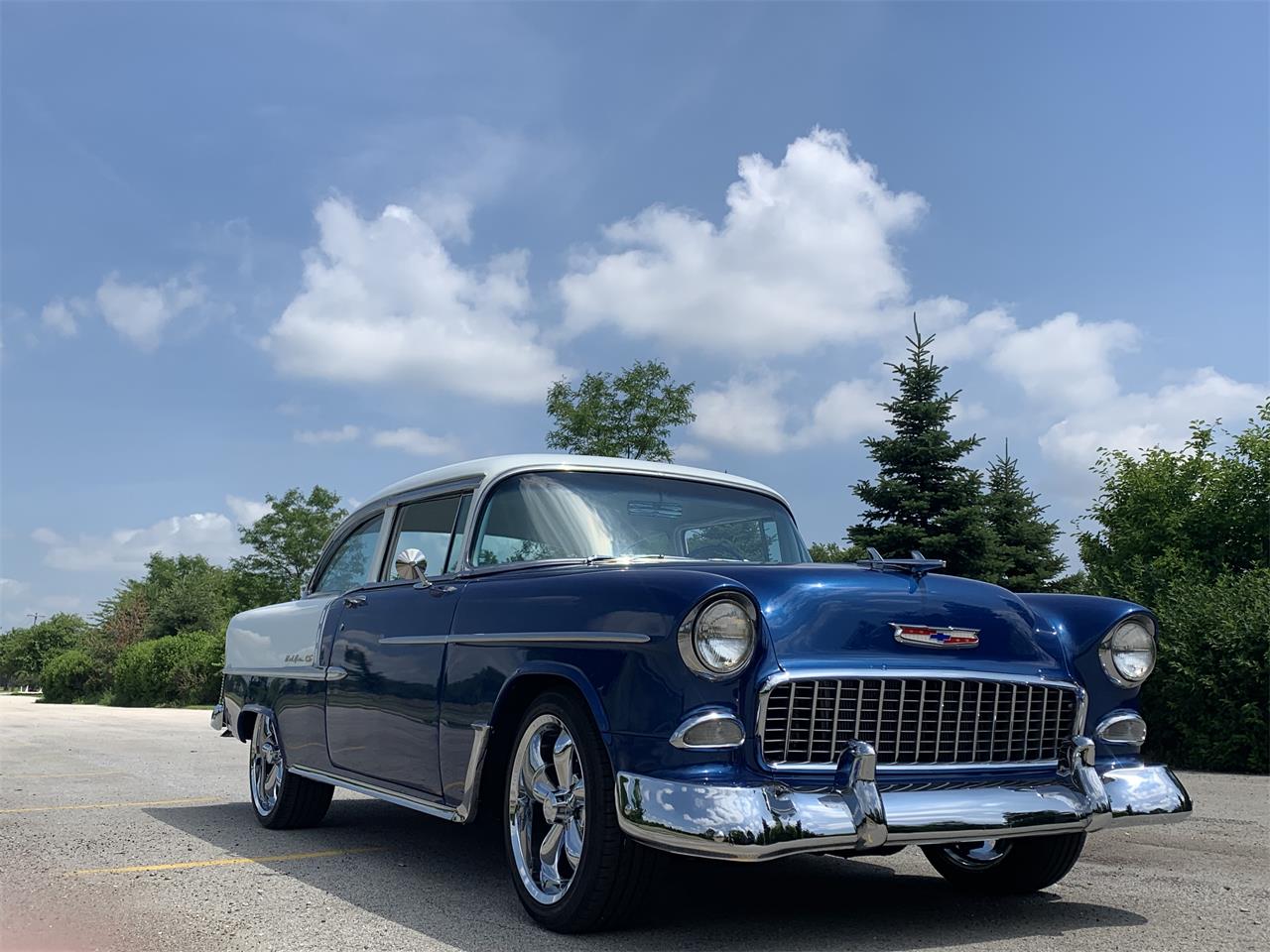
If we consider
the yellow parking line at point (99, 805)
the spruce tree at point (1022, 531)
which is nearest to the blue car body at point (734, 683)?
the yellow parking line at point (99, 805)

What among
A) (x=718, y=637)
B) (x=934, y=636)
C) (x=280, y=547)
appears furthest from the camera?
(x=280, y=547)

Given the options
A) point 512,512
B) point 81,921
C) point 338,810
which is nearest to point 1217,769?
point 338,810

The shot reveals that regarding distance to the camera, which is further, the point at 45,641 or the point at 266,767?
the point at 45,641

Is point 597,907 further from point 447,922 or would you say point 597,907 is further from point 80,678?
point 80,678

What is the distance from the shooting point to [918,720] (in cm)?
402

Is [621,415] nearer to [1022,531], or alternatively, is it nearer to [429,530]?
[1022,531]

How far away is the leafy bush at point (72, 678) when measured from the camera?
5531 centimetres

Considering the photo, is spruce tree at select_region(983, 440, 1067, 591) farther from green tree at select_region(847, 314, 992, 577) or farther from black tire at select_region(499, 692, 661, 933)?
black tire at select_region(499, 692, 661, 933)

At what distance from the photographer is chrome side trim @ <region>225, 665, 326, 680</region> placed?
20.4 feet

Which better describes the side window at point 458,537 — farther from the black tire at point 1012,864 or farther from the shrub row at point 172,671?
the shrub row at point 172,671

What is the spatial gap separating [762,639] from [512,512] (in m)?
1.82

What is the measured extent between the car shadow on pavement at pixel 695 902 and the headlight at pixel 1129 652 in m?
0.92

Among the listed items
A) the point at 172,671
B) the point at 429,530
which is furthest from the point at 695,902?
the point at 172,671

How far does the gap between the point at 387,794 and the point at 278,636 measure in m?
1.96
